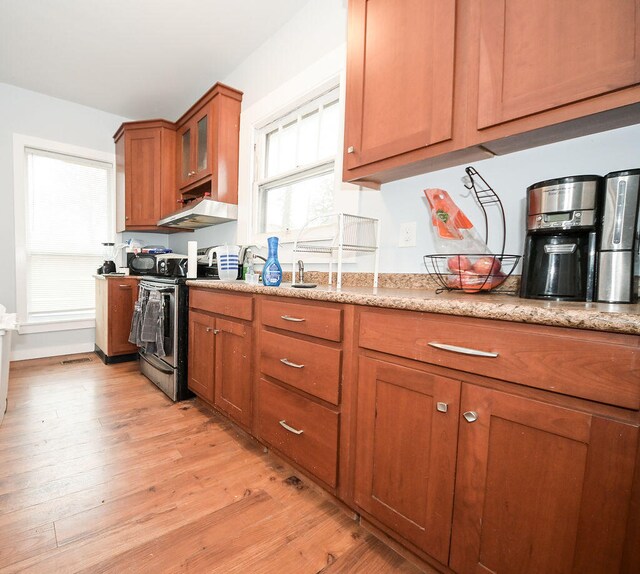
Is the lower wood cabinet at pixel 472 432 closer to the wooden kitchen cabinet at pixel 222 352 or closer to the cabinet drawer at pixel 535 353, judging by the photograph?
the cabinet drawer at pixel 535 353

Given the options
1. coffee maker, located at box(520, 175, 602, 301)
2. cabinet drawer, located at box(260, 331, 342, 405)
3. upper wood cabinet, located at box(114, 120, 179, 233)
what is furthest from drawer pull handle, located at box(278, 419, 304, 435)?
upper wood cabinet, located at box(114, 120, 179, 233)

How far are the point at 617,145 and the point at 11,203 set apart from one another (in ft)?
14.6

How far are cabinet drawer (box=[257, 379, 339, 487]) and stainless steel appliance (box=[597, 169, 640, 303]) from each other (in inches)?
36.6

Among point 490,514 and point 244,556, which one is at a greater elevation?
point 490,514

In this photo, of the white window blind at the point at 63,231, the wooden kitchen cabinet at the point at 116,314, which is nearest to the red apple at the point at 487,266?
the wooden kitchen cabinet at the point at 116,314

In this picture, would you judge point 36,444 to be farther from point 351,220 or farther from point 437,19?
point 437,19

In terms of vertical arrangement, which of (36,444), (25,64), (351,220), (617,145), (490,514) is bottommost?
(36,444)

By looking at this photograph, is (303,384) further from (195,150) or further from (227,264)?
(195,150)

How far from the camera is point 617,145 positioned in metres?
1.02

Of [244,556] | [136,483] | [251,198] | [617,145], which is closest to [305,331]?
[244,556]

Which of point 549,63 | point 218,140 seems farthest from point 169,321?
point 549,63

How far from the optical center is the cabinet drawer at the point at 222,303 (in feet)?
5.46

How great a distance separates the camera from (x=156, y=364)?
253 cm

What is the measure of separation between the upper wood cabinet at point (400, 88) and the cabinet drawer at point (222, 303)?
821 mm
